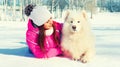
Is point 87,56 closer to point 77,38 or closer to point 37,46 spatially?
point 77,38

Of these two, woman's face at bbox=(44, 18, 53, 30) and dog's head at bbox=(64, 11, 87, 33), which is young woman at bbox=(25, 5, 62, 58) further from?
dog's head at bbox=(64, 11, 87, 33)

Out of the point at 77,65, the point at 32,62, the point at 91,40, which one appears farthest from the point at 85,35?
the point at 32,62

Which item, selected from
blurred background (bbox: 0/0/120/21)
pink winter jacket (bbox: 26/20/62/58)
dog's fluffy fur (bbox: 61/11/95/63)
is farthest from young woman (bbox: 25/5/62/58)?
blurred background (bbox: 0/0/120/21)

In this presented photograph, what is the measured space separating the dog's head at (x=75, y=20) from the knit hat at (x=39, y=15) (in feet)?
1.32

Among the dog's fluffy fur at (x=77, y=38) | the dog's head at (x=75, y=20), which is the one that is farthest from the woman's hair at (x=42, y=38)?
the dog's head at (x=75, y=20)

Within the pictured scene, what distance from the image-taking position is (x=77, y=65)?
4.67 meters

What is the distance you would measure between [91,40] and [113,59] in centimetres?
45

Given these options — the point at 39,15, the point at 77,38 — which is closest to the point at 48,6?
the point at 39,15

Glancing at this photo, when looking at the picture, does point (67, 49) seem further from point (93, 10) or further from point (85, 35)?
point (93, 10)

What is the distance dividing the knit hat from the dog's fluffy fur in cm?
40

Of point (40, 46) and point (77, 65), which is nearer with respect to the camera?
point (77, 65)

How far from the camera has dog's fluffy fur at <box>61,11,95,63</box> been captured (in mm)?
4891

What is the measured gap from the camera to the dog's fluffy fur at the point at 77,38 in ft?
16.0

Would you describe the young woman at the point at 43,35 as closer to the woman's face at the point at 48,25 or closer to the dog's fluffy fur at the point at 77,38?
the woman's face at the point at 48,25
